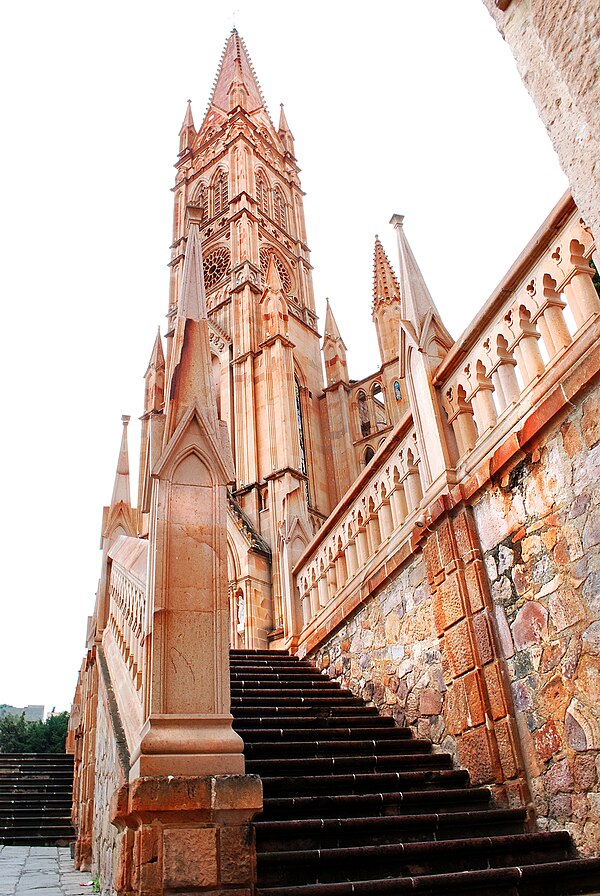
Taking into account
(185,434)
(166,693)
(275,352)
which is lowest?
(166,693)

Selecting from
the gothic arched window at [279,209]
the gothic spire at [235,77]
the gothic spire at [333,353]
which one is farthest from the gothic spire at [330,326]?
the gothic spire at [235,77]

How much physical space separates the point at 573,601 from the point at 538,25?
326 centimetres

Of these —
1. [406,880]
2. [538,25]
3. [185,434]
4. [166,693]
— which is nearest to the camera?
[538,25]

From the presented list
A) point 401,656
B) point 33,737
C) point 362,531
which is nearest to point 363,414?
point 362,531

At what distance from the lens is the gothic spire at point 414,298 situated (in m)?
6.61

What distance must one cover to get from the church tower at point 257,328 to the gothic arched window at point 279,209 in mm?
69

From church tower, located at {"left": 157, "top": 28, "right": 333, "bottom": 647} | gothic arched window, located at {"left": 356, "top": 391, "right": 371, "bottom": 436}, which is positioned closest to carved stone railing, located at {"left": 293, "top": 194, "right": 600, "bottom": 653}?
church tower, located at {"left": 157, "top": 28, "right": 333, "bottom": 647}

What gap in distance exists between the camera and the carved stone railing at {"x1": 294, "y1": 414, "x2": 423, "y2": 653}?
691 centimetres

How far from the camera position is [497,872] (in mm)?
3770

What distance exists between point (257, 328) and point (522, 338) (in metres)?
21.2

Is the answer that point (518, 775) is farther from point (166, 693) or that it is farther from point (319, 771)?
point (166, 693)

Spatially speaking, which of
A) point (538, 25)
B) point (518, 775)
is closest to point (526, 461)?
point (518, 775)

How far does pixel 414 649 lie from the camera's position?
6215mm

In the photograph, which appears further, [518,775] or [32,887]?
[32,887]
